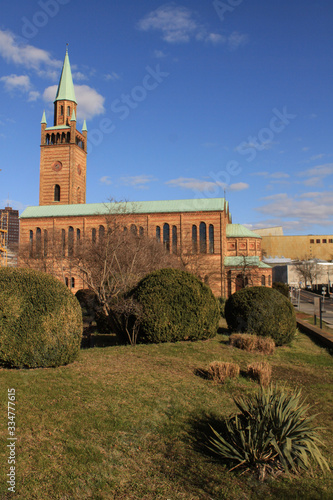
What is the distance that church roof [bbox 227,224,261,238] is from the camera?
44906 millimetres

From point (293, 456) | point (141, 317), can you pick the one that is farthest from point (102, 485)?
point (141, 317)

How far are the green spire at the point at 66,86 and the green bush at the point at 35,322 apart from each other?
49512mm

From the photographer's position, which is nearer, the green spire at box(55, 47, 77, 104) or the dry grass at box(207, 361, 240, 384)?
the dry grass at box(207, 361, 240, 384)

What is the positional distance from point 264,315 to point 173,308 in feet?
12.1

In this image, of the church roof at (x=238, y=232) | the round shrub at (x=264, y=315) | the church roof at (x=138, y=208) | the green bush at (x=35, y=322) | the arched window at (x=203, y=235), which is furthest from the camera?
the church roof at (x=238, y=232)

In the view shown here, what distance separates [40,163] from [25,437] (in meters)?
51.0

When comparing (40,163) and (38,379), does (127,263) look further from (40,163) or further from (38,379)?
(40,163)

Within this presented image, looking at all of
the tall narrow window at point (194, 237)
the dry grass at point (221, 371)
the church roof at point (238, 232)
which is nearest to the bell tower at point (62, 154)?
the tall narrow window at point (194, 237)

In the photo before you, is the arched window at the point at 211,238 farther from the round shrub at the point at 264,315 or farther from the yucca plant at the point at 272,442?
the yucca plant at the point at 272,442

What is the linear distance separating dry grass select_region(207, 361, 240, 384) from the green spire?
52.2m

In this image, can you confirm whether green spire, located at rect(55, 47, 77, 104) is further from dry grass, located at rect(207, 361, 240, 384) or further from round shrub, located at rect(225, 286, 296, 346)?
dry grass, located at rect(207, 361, 240, 384)

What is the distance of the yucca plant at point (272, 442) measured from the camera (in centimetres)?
494

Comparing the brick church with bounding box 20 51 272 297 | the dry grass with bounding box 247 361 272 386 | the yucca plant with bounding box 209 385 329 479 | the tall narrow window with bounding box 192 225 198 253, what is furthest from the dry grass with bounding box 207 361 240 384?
the tall narrow window with bounding box 192 225 198 253

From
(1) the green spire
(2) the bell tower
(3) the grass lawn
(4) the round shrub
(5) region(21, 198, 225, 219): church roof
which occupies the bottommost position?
(3) the grass lawn
